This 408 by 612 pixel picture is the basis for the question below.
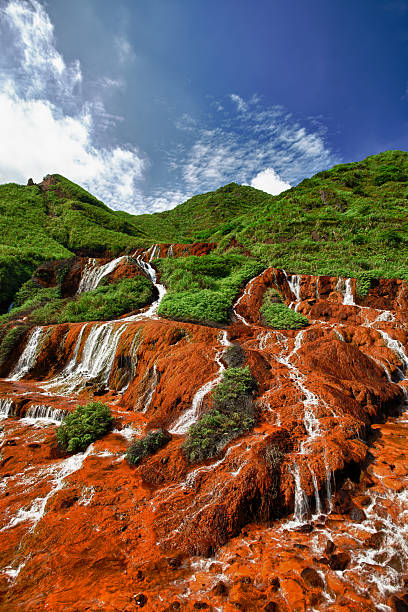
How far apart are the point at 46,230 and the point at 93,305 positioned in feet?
93.7

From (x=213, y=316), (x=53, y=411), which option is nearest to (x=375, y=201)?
(x=213, y=316)

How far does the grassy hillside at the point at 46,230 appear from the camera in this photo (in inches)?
1110

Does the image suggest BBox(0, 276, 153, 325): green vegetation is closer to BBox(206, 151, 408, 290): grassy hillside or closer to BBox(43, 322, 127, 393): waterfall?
BBox(43, 322, 127, 393): waterfall

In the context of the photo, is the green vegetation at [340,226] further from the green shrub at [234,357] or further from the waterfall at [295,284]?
the green shrub at [234,357]

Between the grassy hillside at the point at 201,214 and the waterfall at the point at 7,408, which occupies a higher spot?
the grassy hillside at the point at 201,214

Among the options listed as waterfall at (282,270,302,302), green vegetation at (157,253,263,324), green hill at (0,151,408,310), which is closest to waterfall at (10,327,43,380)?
green vegetation at (157,253,263,324)

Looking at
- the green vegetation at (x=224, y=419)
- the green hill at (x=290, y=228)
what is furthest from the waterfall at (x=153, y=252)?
the green vegetation at (x=224, y=419)

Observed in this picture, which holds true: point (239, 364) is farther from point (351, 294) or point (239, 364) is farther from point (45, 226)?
point (45, 226)

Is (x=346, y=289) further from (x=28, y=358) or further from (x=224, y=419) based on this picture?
(x=28, y=358)

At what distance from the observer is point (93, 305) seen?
65.5 ft

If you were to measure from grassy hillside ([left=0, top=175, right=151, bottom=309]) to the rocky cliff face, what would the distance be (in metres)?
21.6

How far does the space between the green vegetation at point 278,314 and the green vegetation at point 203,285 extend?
2.66 m

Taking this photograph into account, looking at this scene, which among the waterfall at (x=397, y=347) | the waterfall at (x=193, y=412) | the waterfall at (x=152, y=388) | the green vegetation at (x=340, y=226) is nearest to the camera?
the waterfall at (x=193, y=412)

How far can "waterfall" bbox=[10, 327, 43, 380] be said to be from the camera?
1509cm
